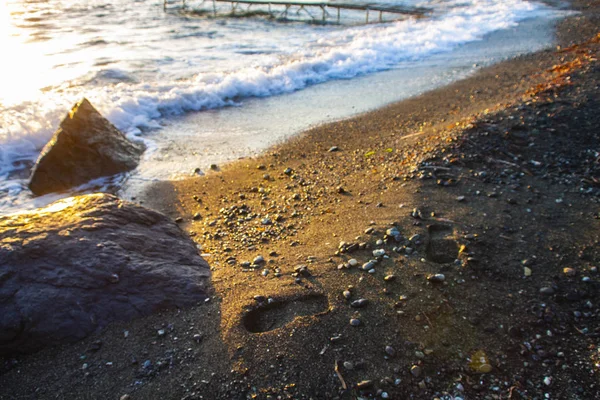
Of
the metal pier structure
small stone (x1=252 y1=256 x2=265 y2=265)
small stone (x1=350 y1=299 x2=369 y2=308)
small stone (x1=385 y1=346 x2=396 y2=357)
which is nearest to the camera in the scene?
small stone (x1=385 y1=346 x2=396 y2=357)

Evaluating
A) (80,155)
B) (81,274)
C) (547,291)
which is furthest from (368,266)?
(80,155)

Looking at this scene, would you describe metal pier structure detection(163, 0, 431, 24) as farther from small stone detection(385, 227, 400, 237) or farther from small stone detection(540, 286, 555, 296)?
small stone detection(540, 286, 555, 296)

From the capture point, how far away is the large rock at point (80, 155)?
19.1ft

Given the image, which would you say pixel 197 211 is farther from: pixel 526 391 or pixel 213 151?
pixel 526 391

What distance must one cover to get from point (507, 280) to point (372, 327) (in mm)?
1189

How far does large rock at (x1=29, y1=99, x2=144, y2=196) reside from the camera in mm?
5832

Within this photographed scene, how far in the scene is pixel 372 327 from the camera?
290cm

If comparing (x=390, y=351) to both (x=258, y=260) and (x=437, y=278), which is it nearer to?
(x=437, y=278)

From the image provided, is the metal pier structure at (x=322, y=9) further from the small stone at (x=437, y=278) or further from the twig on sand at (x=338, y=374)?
the twig on sand at (x=338, y=374)

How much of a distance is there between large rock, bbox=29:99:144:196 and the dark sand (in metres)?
1.18

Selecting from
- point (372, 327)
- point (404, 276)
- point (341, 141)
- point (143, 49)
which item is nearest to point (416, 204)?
point (404, 276)

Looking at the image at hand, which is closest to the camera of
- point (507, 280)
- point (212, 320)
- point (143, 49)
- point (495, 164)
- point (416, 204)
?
point (212, 320)

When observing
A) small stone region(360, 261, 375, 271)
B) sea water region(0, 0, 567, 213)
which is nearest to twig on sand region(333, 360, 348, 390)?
small stone region(360, 261, 375, 271)

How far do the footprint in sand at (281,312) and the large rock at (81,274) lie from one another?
1.52 feet
